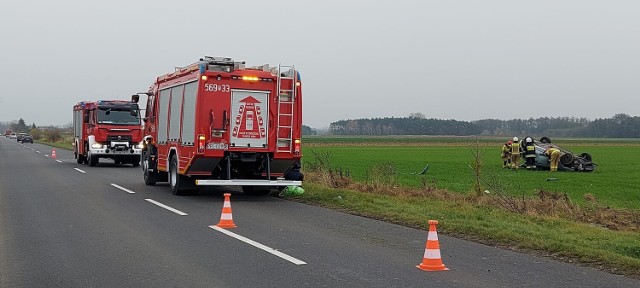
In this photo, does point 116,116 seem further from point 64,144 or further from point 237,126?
point 64,144

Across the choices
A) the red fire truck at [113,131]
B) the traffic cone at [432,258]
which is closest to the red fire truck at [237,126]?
the traffic cone at [432,258]

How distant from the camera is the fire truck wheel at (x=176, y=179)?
16922mm

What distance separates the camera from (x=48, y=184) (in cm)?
2020

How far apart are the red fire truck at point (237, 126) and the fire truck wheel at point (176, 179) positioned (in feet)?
0.08

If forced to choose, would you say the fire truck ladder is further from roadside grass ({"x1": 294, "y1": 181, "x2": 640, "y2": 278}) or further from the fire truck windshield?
the fire truck windshield

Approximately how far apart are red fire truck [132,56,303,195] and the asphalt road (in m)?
1.71

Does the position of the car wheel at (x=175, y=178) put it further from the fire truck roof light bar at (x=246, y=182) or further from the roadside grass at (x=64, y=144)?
the roadside grass at (x=64, y=144)

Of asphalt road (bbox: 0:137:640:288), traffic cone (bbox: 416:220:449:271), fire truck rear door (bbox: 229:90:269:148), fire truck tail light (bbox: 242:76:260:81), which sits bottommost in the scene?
asphalt road (bbox: 0:137:640:288)

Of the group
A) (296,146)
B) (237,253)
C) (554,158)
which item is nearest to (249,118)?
(296,146)

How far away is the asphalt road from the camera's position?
24.2 feet

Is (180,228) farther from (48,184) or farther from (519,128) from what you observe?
(519,128)

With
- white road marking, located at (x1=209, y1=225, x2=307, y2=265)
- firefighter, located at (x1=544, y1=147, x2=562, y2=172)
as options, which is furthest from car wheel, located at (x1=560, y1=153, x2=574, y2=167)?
white road marking, located at (x1=209, y1=225, x2=307, y2=265)

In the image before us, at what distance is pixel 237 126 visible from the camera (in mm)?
16062

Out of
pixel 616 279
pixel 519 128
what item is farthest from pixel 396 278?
pixel 519 128
